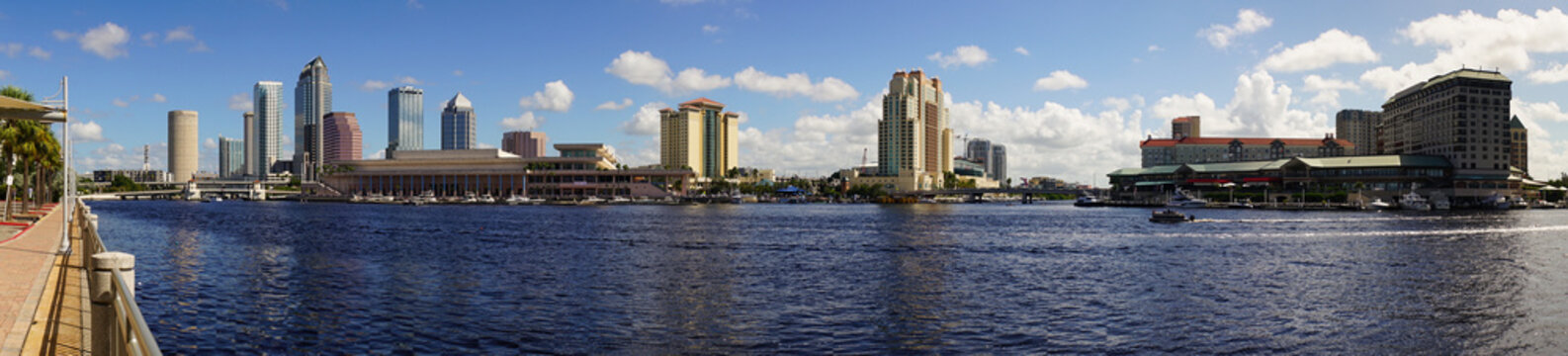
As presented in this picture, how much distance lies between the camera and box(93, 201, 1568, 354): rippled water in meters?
23.7

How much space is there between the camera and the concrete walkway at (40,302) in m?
13.8

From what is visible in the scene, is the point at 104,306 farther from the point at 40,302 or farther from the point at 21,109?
the point at 21,109

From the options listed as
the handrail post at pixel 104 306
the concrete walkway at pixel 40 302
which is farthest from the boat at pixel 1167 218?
the handrail post at pixel 104 306

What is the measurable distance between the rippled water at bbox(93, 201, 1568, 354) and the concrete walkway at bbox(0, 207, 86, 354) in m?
2.77

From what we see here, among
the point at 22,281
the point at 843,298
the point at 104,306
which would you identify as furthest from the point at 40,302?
the point at 843,298

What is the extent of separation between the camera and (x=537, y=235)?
7150 cm

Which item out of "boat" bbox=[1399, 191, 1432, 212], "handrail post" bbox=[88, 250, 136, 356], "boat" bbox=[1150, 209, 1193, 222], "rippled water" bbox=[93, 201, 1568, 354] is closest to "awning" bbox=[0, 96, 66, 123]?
"rippled water" bbox=[93, 201, 1568, 354]

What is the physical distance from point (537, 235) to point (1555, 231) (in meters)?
96.1

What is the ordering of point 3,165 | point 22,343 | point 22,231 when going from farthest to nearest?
point 3,165 → point 22,231 → point 22,343

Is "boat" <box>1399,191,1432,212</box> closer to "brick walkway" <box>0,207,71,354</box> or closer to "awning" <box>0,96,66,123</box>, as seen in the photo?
"brick walkway" <box>0,207,71,354</box>

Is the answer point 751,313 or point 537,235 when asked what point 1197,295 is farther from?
point 537,235

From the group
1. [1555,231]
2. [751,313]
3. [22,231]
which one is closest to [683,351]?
[751,313]

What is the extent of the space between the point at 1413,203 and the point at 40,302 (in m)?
209

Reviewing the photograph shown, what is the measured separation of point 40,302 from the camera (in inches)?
680
